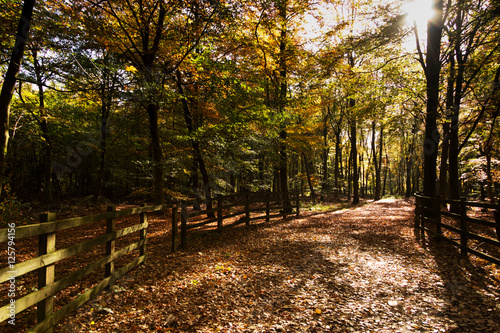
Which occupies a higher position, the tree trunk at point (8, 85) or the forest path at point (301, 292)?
the tree trunk at point (8, 85)

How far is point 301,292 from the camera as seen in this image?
174 inches

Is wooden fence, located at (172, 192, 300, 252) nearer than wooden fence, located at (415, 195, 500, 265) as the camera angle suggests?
No

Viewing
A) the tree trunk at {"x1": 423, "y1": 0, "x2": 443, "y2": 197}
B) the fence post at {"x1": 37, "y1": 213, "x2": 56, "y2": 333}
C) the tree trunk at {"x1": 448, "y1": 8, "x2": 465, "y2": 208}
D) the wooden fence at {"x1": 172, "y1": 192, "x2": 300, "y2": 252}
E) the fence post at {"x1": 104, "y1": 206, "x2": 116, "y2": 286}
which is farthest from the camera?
the tree trunk at {"x1": 448, "y1": 8, "x2": 465, "y2": 208}

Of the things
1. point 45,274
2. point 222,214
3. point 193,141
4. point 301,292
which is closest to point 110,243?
point 45,274

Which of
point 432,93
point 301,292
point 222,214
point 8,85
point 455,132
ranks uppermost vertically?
point 432,93

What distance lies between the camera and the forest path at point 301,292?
3.46 meters

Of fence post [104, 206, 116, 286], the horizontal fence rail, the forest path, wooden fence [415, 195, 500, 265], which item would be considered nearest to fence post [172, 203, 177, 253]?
the forest path

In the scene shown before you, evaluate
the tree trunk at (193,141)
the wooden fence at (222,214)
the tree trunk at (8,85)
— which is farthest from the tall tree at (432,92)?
the tree trunk at (8,85)

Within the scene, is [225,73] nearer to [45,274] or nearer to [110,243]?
[110,243]

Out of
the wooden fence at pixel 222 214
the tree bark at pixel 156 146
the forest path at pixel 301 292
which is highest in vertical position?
the tree bark at pixel 156 146

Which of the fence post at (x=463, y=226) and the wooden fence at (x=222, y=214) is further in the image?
the wooden fence at (x=222, y=214)

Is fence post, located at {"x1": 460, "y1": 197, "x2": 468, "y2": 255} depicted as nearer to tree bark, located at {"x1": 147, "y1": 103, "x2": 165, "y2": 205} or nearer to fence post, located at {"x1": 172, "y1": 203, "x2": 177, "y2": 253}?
fence post, located at {"x1": 172, "y1": 203, "x2": 177, "y2": 253}

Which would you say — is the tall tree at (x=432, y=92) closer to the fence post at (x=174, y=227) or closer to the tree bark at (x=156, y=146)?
the fence post at (x=174, y=227)

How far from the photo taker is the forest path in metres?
3.46
